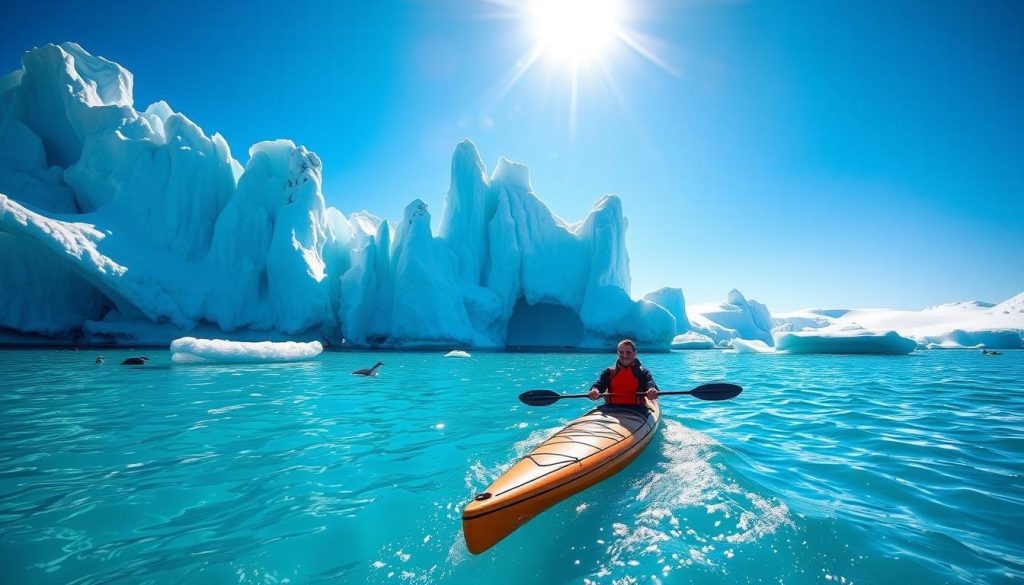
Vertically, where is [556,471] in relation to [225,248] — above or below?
below

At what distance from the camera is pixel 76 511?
3.30m

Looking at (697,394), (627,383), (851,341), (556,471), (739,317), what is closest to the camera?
(556,471)

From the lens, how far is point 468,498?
3768 millimetres

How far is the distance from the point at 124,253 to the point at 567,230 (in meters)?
29.3

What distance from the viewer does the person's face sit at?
18.5 ft

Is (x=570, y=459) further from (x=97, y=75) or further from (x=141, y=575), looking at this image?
(x=97, y=75)

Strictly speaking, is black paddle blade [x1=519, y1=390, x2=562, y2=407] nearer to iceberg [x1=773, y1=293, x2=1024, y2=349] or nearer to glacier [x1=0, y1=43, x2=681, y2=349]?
glacier [x1=0, y1=43, x2=681, y2=349]

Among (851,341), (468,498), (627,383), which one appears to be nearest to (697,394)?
(627,383)

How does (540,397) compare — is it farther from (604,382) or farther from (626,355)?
(626,355)

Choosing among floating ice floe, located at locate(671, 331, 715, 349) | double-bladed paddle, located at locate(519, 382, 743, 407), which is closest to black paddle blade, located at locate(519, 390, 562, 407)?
double-bladed paddle, located at locate(519, 382, 743, 407)

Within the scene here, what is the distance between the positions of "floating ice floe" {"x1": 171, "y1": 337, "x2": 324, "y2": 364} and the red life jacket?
1620 centimetres

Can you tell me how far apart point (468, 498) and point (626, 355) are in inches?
116

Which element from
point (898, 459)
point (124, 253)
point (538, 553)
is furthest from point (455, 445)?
point (124, 253)

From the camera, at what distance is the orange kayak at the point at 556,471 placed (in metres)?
2.81
